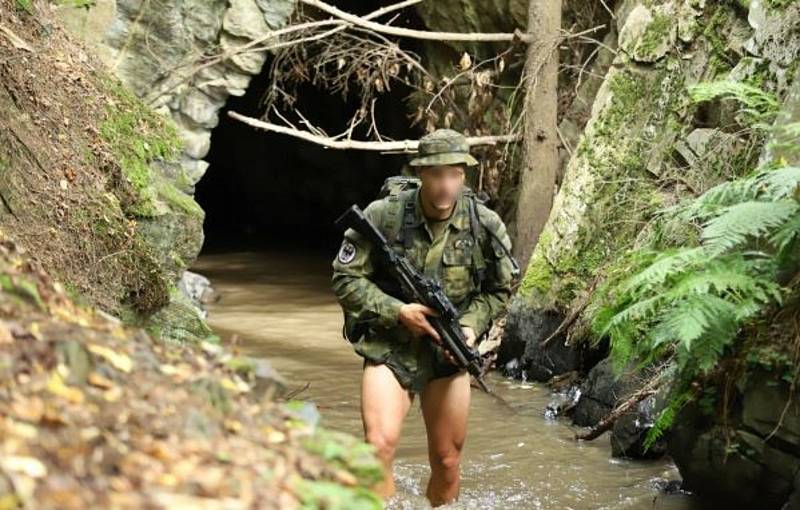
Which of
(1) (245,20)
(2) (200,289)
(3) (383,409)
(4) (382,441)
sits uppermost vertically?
(1) (245,20)

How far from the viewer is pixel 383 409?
5762 mm

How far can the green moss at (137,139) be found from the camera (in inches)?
321

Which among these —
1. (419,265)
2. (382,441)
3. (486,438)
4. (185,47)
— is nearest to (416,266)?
(419,265)

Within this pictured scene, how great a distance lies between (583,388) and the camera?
9109mm

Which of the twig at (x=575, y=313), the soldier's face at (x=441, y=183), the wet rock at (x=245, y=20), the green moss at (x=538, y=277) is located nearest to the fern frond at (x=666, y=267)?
the soldier's face at (x=441, y=183)

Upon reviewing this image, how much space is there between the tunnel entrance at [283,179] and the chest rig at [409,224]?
512 inches

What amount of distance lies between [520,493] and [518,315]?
3795 mm

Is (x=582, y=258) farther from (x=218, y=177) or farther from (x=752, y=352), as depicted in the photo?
(x=218, y=177)

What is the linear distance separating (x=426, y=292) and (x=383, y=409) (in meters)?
0.65

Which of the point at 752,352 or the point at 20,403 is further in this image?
the point at 752,352

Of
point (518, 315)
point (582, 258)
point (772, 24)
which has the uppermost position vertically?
point (772, 24)

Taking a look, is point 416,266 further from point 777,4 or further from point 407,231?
point 777,4

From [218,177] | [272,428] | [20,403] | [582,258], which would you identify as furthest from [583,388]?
[218,177]

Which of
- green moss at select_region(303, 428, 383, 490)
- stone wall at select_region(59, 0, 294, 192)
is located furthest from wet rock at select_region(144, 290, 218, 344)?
green moss at select_region(303, 428, 383, 490)
